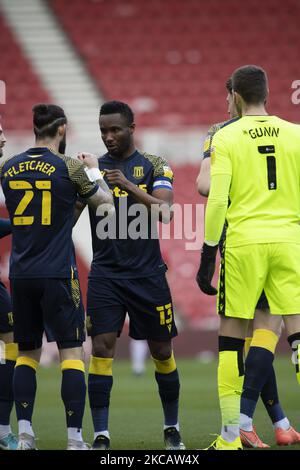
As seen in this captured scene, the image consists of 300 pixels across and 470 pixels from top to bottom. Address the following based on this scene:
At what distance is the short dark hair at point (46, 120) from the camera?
556 centimetres

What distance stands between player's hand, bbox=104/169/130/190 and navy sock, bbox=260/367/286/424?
5.19 feet

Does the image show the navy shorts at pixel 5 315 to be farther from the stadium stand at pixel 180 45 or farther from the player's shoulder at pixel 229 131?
the stadium stand at pixel 180 45

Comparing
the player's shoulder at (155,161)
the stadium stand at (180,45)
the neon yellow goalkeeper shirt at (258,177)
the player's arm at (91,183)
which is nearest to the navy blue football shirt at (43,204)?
the player's arm at (91,183)

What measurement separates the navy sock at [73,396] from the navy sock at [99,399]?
0.32 m

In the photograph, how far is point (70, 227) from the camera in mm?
5582

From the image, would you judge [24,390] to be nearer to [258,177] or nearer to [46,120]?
[46,120]

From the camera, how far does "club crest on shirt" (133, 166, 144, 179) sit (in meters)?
5.97

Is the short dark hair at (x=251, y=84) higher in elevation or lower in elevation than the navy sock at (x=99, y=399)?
higher

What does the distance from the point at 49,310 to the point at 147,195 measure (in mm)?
917

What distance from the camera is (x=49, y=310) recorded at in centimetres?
548

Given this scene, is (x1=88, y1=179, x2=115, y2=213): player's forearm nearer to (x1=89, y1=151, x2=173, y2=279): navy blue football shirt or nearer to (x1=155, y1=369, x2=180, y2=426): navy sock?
(x1=89, y1=151, x2=173, y2=279): navy blue football shirt

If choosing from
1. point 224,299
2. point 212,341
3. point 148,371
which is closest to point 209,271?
point 224,299

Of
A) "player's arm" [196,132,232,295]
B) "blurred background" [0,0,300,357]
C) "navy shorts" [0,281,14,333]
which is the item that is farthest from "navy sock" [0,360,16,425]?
"blurred background" [0,0,300,357]
